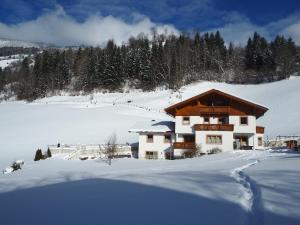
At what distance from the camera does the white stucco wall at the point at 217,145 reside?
4216 cm

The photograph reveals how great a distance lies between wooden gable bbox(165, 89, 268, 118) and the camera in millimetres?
43688

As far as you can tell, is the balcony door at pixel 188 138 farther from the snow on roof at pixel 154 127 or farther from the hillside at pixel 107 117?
the hillside at pixel 107 117

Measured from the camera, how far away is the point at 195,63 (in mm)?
115000

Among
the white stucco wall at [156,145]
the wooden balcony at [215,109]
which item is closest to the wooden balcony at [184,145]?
the white stucco wall at [156,145]

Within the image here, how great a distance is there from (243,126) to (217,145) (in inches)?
168

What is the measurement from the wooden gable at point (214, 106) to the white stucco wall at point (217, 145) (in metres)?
2.91

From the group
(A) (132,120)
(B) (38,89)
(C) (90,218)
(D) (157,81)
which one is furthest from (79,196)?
(B) (38,89)

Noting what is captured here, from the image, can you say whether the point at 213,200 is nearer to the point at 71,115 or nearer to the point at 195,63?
the point at 71,115

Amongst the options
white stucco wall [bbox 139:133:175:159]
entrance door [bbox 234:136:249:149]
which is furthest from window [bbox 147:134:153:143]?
entrance door [bbox 234:136:249:149]

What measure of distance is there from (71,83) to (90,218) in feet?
381

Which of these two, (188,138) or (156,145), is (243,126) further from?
(156,145)

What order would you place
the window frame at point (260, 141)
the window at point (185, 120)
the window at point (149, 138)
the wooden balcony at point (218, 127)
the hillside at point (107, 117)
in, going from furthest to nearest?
the hillside at point (107, 117), the window at point (149, 138), the window at point (185, 120), the window frame at point (260, 141), the wooden balcony at point (218, 127)

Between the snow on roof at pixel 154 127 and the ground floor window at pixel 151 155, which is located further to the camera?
the ground floor window at pixel 151 155

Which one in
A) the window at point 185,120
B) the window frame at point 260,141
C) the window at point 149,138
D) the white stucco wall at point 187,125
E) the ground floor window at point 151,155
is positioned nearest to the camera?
the white stucco wall at point 187,125
